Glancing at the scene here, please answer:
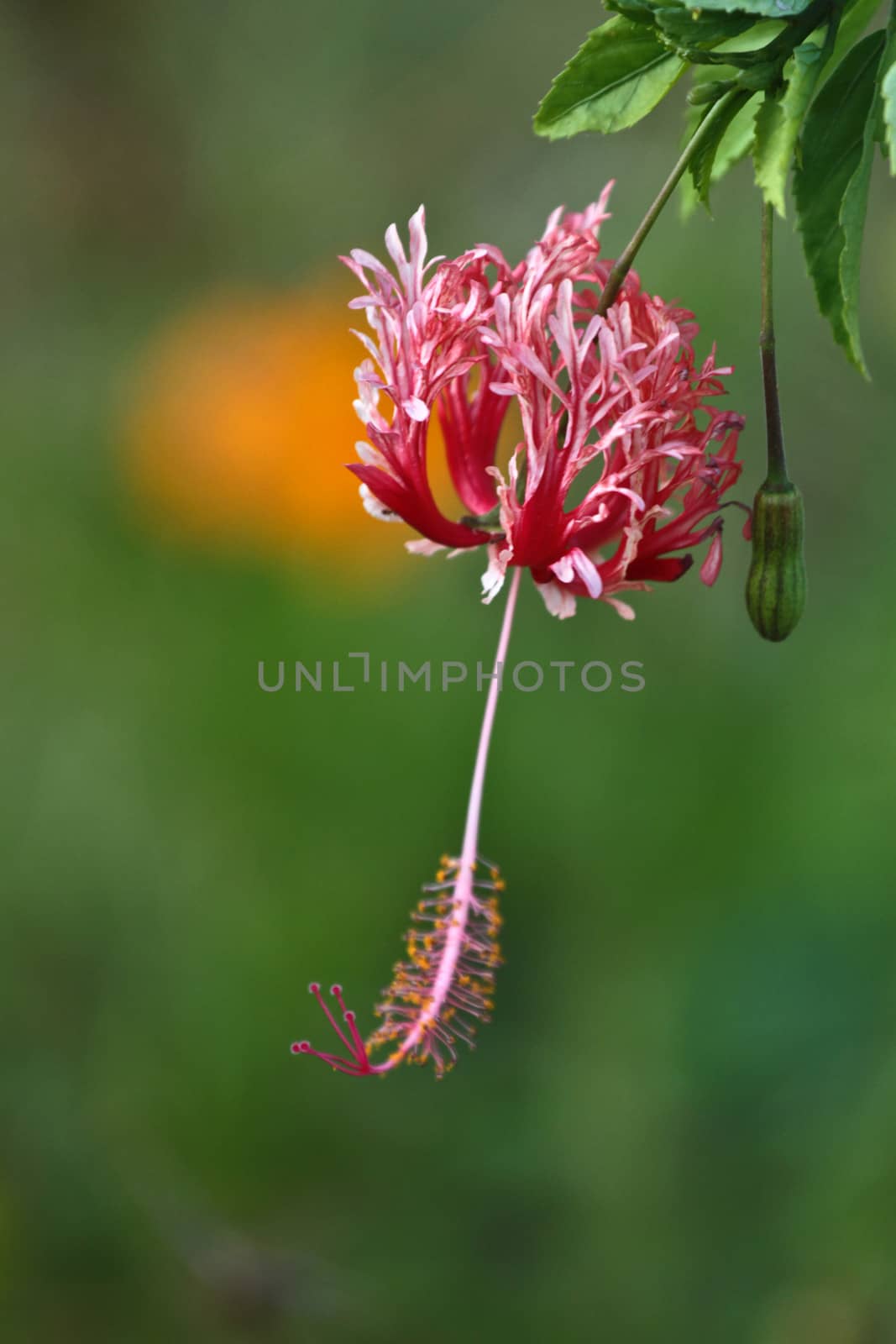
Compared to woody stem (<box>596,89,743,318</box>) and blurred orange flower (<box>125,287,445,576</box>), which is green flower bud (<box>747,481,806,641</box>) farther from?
blurred orange flower (<box>125,287,445,576</box>)

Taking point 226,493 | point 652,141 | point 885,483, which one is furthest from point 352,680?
point 652,141

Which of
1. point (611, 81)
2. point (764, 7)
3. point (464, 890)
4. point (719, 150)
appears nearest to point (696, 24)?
point (764, 7)

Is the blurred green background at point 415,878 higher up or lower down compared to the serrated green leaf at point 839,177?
lower down

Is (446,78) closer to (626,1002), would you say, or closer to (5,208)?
(5,208)

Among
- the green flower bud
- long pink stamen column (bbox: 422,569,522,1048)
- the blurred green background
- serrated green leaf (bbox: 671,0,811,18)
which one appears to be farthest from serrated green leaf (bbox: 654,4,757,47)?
the blurred green background

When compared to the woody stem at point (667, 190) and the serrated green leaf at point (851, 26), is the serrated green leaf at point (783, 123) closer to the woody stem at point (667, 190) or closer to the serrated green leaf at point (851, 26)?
the woody stem at point (667, 190)

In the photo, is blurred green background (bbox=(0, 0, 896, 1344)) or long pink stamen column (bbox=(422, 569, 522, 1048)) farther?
blurred green background (bbox=(0, 0, 896, 1344))

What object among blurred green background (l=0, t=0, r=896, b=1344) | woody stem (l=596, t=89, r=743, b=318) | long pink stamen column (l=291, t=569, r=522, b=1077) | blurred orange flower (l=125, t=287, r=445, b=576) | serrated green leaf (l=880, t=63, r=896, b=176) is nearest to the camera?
serrated green leaf (l=880, t=63, r=896, b=176)

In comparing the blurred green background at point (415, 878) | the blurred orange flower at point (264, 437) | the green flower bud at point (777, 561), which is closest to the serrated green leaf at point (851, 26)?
the green flower bud at point (777, 561)
